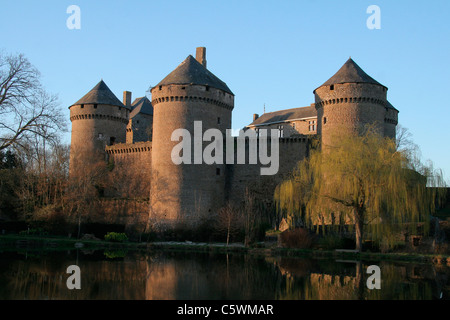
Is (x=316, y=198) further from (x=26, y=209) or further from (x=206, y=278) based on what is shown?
(x=26, y=209)

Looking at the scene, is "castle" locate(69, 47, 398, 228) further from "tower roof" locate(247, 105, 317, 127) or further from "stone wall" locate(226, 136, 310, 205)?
"tower roof" locate(247, 105, 317, 127)

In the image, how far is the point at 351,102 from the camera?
28.8m

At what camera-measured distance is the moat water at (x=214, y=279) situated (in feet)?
37.9

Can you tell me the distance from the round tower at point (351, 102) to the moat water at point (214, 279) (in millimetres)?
11245

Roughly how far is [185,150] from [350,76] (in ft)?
34.0

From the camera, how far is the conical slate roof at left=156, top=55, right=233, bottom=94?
30.9 meters

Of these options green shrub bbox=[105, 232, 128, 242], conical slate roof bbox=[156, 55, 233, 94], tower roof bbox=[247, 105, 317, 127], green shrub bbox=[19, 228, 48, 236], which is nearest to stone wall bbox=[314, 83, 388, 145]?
conical slate roof bbox=[156, 55, 233, 94]

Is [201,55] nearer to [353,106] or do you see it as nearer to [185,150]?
[185,150]

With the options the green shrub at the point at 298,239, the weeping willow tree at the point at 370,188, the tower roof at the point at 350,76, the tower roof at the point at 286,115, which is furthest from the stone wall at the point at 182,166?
the tower roof at the point at 286,115

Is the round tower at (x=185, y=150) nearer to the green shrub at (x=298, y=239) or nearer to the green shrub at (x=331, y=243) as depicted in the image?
the green shrub at (x=298, y=239)

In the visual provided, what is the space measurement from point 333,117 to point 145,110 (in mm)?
21148

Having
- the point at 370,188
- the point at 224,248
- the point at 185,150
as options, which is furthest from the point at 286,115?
the point at 370,188

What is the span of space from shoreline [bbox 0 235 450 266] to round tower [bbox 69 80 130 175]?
35.3 ft

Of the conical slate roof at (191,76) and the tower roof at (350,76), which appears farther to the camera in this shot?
the conical slate roof at (191,76)
